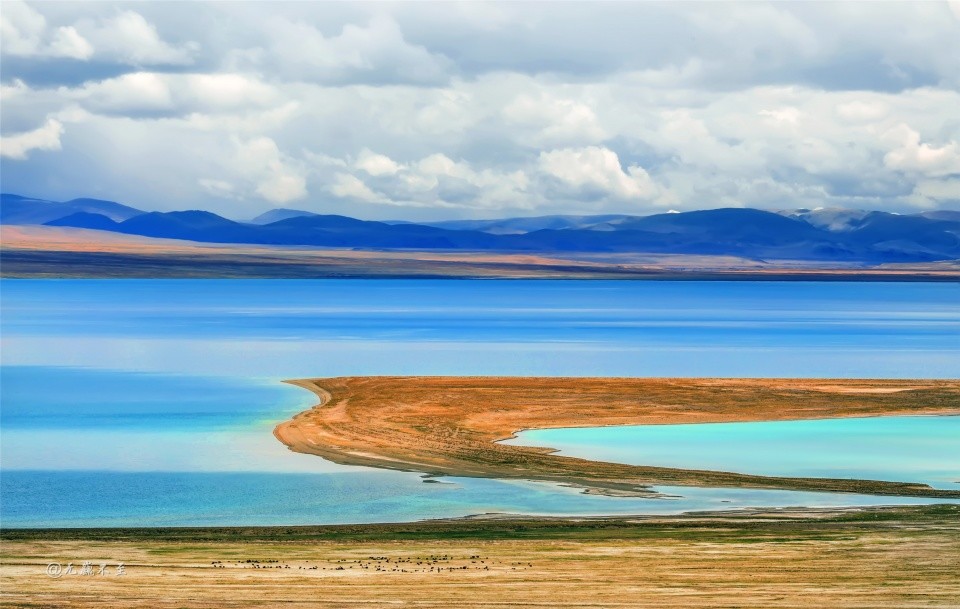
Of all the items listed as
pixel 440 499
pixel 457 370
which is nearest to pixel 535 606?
pixel 440 499

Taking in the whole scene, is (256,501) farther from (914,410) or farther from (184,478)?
(914,410)

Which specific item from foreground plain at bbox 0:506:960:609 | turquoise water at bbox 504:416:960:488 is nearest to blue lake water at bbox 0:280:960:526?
turquoise water at bbox 504:416:960:488

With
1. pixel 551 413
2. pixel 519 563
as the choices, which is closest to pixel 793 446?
pixel 551 413

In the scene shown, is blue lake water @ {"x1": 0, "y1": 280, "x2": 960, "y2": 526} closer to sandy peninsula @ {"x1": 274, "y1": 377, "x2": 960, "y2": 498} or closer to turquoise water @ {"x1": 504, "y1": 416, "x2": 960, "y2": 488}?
sandy peninsula @ {"x1": 274, "y1": 377, "x2": 960, "y2": 498}

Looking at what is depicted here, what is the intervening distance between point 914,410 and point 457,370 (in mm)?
19362

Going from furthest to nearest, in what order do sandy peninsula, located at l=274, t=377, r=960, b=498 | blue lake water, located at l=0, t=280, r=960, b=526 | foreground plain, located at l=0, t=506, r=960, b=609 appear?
sandy peninsula, located at l=274, t=377, r=960, b=498, blue lake water, located at l=0, t=280, r=960, b=526, foreground plain, located at l=0, t=506, r=960, b=609

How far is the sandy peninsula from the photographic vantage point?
95.1 feet

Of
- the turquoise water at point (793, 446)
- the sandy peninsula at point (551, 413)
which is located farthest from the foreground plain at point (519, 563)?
the turquoise water at point (793, 446)

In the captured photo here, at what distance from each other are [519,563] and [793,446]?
16.5 m

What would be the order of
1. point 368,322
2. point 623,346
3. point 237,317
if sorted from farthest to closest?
point 237,317 → point 368,322 → point 623,346

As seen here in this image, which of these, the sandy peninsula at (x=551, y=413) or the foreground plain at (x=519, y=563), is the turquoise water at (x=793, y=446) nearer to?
the sandy peninsula at (x=551, y=413)

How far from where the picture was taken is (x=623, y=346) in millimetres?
70500

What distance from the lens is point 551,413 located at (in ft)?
129

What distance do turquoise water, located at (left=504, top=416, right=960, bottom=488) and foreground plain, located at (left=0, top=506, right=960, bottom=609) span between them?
260 inches
